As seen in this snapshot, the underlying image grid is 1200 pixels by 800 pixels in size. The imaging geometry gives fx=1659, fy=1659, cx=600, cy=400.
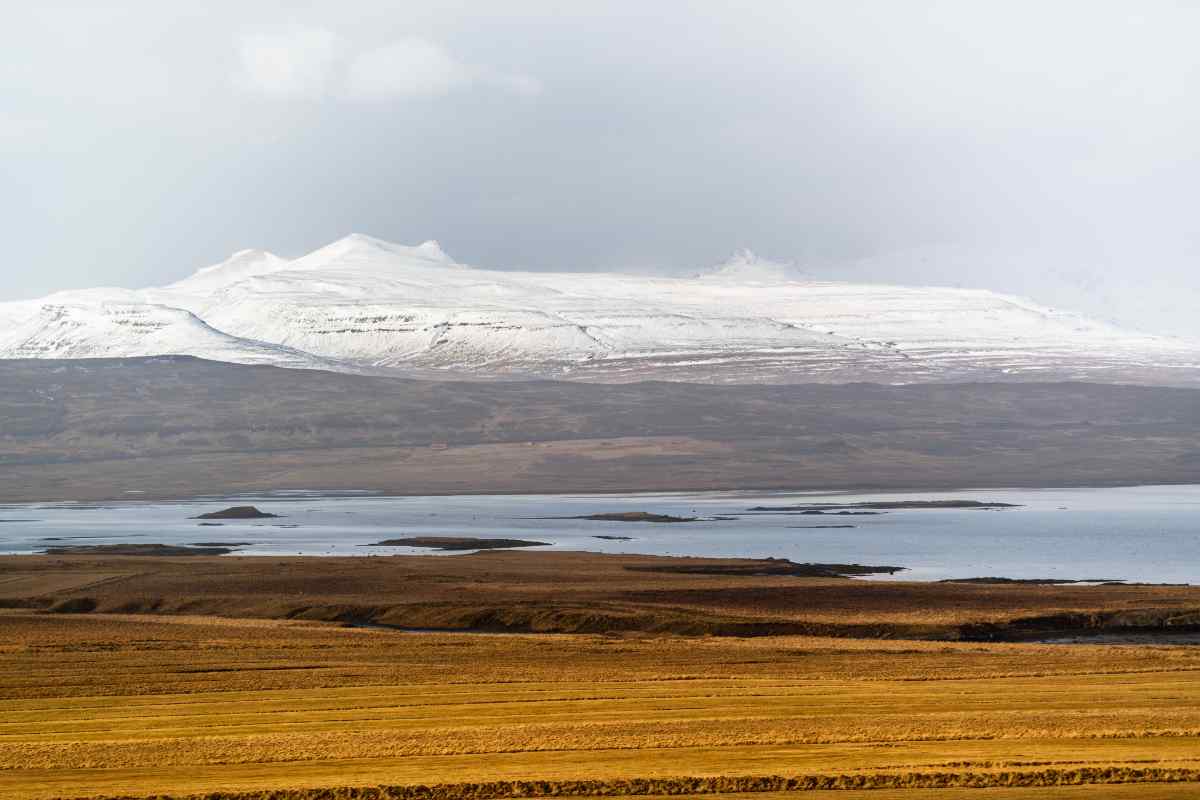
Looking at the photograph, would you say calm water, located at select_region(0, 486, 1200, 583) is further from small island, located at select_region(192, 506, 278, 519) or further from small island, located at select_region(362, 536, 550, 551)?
small island, located at select_region(362, 536, 550, 551)

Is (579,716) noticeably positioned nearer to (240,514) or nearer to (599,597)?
(599,597)

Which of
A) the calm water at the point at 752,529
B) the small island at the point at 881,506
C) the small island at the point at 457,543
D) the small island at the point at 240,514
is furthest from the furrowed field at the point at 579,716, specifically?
the small island at the point at 881,506

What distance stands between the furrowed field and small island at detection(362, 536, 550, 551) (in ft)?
140

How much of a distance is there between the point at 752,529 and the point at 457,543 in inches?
976

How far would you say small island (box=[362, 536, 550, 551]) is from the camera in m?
94.6

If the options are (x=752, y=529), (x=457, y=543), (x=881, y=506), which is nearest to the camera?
(x=457, y=543)

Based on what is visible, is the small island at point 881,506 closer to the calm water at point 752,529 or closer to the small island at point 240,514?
the calm water at point 752,529

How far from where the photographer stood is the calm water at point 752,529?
86.8 m

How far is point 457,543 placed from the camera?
320 ft

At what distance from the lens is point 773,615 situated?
58406 millimetres

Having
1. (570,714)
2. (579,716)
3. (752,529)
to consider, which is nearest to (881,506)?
(752,529)

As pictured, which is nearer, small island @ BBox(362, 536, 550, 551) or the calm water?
the calm water

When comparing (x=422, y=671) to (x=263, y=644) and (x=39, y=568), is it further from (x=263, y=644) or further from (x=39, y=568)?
(x=39, y=568)

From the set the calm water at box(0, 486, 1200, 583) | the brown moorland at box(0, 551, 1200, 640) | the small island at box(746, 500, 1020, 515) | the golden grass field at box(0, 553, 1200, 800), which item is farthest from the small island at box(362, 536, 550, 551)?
the small island at box(746, 500, 1020, 515)
